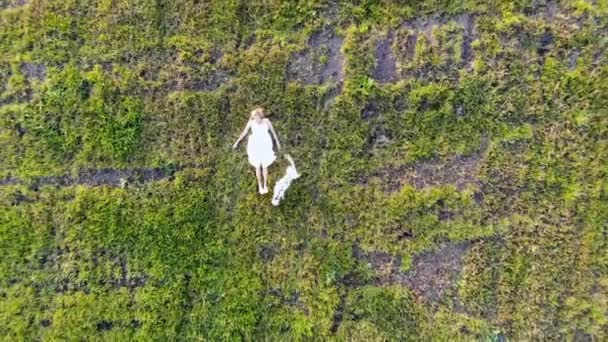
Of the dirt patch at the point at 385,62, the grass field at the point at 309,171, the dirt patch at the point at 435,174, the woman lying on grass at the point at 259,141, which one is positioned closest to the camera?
the woman lying on grass at the point at 259,141

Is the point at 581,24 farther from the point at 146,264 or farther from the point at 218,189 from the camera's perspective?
the point at 146,264

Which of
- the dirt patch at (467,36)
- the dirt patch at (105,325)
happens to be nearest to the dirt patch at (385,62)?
the dirt patch at (467,36)

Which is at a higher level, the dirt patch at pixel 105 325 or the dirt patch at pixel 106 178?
the dirt patch at pixel 106 178

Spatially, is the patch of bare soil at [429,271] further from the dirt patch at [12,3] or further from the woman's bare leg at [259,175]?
the dirt patch at [12,3]

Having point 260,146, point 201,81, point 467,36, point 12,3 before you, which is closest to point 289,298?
point 260,146

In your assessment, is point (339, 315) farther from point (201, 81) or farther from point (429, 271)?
point (201, 81)

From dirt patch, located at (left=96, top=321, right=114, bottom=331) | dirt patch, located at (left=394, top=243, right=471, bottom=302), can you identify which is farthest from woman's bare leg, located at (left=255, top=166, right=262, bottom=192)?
dirt patch, located at (left=96, top=321, right=114, bottom=331)
